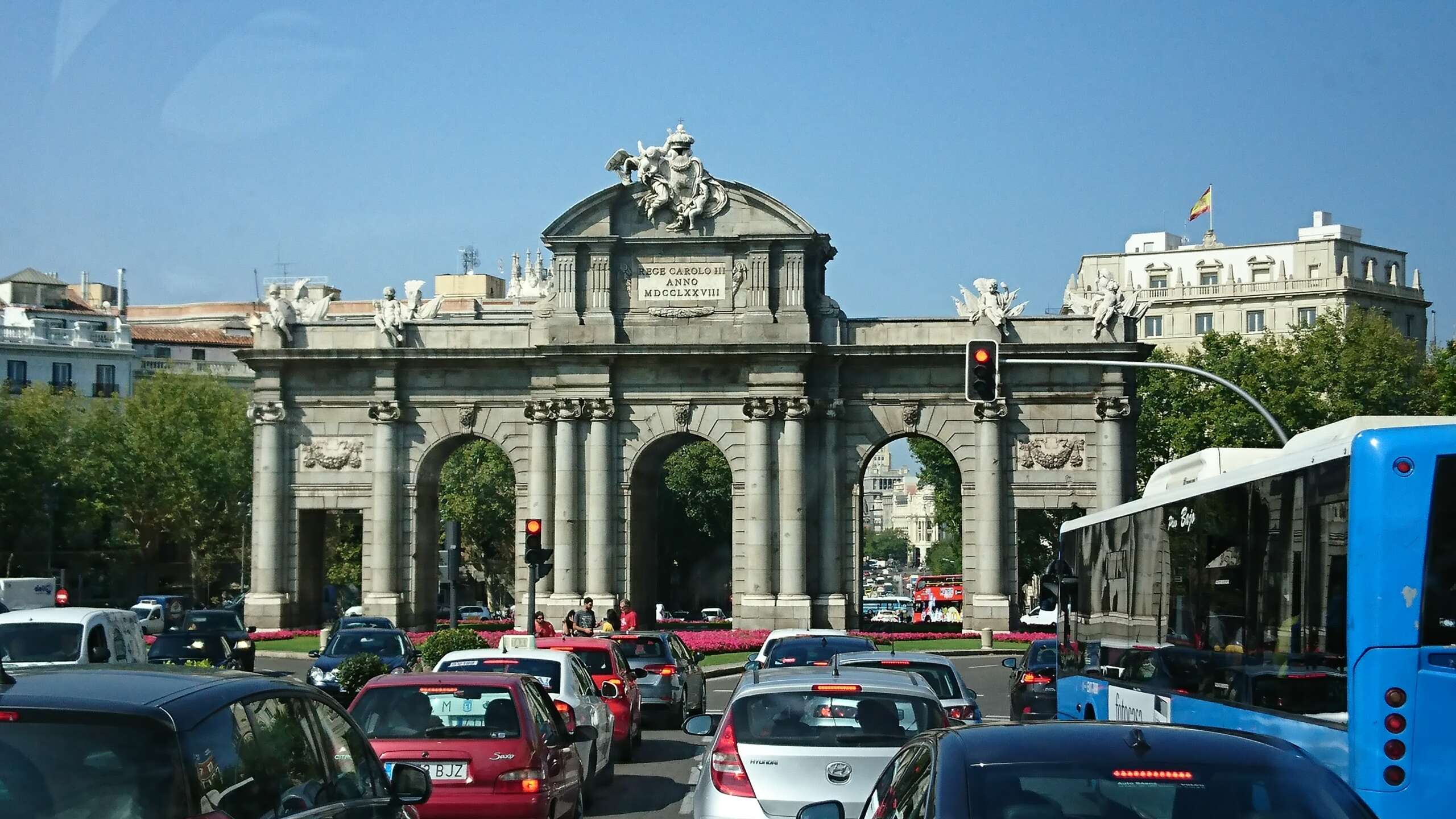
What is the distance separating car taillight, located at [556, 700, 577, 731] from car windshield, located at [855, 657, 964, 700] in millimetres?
2867

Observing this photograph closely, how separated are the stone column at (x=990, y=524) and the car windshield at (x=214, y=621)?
1933 centimetres

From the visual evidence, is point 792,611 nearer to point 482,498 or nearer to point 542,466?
point 542,466

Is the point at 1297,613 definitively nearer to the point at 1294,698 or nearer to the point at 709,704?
the point at 1294,698

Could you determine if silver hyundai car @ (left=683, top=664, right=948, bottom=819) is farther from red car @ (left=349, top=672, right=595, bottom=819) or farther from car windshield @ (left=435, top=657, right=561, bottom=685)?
car windshield @ (left=435, top=657, right=561, bottom=685)

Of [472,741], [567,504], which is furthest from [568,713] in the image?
[567,504]

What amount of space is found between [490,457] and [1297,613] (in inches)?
3189

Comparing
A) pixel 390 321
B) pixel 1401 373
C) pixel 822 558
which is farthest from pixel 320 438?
pixel 1401 373

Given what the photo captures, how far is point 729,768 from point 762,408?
36624 millimetres

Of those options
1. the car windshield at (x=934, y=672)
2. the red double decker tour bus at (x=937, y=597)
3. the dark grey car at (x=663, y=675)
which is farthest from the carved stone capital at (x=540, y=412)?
the red double decker tour bus at (x=937, y=597)

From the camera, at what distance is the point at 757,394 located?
48.0 meters

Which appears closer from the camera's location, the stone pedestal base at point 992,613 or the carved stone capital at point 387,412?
the stone pedestal base at point 992,613

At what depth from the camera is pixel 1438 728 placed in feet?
34.4

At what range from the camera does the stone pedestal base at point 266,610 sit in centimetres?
5041

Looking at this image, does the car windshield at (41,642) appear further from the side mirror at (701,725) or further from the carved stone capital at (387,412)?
the carved stone capital at (387,412)
